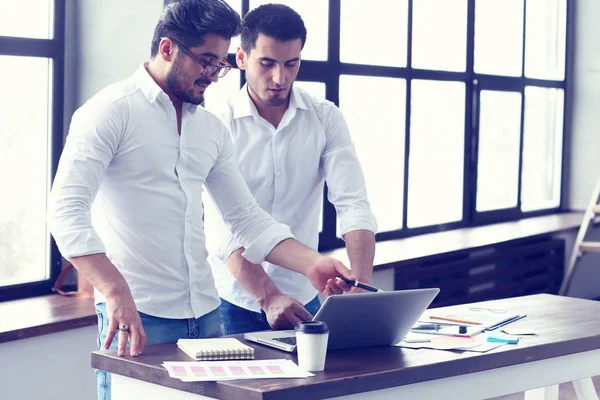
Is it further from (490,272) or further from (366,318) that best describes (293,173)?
(490,272)

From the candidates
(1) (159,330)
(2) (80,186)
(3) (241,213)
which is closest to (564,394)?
(3) (241,213)

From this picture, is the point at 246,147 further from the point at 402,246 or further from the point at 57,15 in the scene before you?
the point at 402,246

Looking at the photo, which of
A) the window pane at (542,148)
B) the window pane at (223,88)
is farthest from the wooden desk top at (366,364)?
the window pane at (542,148)

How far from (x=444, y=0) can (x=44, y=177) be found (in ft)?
10.2

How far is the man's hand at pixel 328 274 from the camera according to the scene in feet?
7.77

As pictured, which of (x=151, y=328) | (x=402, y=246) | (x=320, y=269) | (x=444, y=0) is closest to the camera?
(x=151, y=328)

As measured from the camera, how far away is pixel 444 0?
5785 mm

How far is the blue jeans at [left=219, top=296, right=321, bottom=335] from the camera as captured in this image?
2752mm

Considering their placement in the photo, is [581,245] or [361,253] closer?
[361,253]

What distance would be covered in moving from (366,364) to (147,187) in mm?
653

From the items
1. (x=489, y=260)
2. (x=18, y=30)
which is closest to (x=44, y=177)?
(x=18, y=30)

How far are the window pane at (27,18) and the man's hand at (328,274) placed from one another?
65.8 inches

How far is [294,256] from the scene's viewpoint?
8.16 ft

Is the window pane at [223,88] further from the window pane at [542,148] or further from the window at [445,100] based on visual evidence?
the window pane at [542,148]
